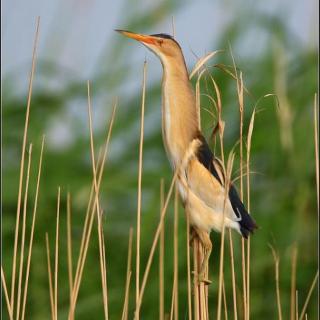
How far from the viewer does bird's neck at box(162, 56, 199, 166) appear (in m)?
2.22

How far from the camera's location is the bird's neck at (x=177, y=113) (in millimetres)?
2221

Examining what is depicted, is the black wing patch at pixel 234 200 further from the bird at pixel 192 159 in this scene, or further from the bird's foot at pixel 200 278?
the bird's foot at pixel 200 278

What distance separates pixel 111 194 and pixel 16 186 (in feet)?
1.31

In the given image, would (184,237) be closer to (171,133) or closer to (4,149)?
(4,149)

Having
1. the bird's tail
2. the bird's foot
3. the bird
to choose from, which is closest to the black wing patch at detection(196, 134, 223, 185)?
the bird

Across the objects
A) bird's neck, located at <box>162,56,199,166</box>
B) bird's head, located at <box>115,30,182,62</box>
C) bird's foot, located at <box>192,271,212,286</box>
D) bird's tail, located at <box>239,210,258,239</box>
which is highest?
bird's head, located at <box>115,30,182,62</box>

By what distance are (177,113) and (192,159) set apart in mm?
106

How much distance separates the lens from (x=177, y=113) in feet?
7.24

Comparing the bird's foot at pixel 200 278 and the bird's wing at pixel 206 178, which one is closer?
the bird's foot at pixel 200 278

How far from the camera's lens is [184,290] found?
12.8 ft

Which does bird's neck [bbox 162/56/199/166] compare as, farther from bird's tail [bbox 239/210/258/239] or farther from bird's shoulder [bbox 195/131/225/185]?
bird's tail [bbox 239/210/258/239]

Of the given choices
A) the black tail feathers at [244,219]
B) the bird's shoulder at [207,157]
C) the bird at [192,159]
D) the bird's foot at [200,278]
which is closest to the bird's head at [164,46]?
the bird at [192,159]

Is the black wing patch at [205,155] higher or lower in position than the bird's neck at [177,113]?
lower

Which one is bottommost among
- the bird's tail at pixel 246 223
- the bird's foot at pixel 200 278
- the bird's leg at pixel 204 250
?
the bird's foot at pixel 200 278
